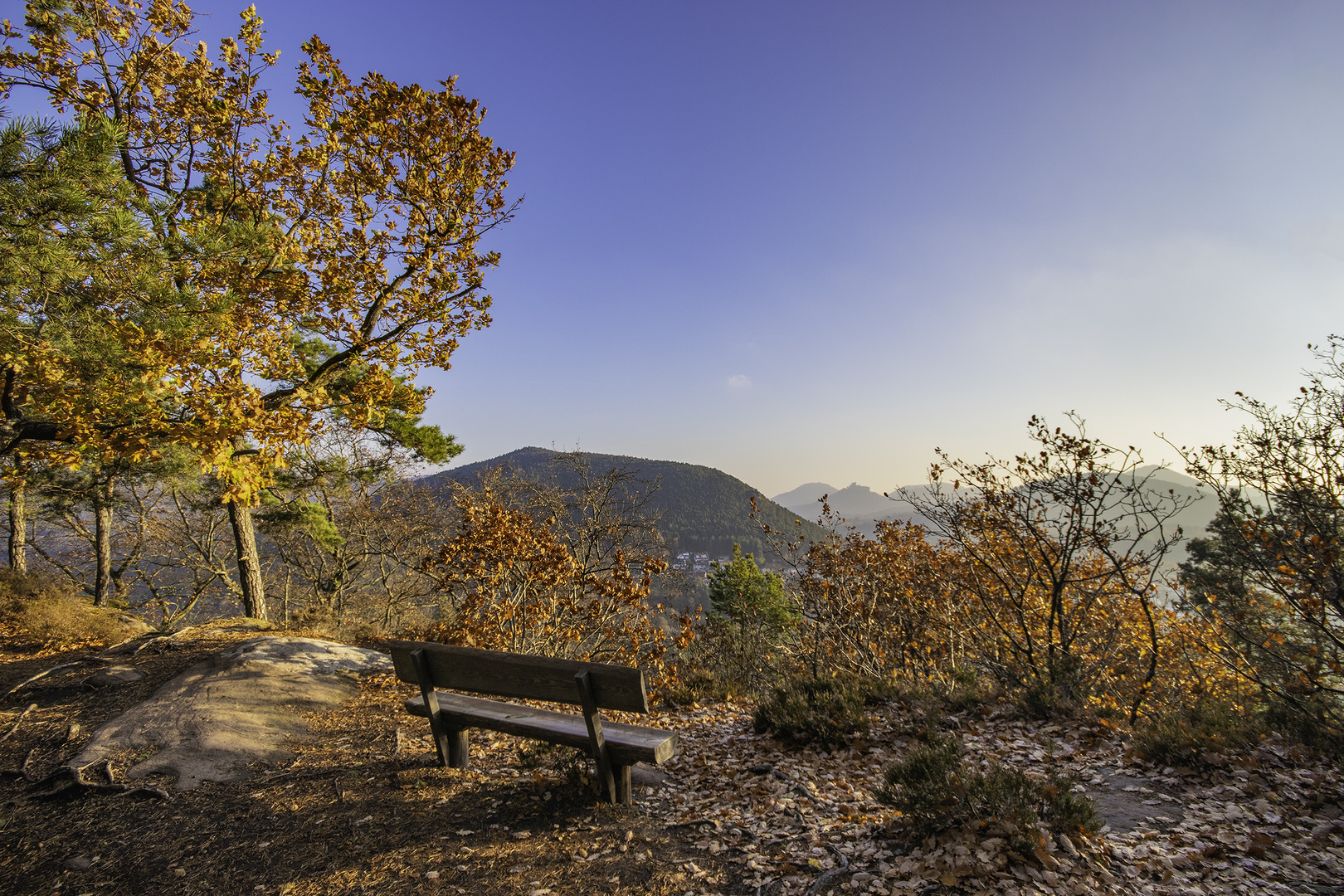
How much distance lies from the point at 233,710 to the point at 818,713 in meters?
5.67

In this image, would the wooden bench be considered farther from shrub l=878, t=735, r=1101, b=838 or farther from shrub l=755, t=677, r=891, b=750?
shrub l=755, t=677, r=891, b=750

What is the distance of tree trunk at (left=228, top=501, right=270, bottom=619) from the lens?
10.2 m

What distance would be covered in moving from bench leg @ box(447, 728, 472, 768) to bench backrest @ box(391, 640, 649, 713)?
0.60 meters

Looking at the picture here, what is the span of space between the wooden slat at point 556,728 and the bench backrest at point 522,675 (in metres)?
0.26

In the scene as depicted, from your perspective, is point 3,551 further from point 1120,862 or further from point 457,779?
point 1120,862

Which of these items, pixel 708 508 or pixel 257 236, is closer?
pixel 257 236

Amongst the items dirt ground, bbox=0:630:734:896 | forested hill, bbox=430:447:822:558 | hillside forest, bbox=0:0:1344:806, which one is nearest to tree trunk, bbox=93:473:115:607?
hillside forest, bbox=0:0:1344:806

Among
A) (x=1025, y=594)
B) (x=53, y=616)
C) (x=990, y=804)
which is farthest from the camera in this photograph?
(x=53, y=616)

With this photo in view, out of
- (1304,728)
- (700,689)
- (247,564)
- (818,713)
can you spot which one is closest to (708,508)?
(247,564)

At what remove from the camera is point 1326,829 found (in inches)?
122

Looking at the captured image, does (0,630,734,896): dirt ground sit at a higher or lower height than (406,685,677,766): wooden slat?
lower

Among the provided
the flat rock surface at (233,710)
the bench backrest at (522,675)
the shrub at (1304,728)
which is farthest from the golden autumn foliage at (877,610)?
the flat rock surface at (233,710)

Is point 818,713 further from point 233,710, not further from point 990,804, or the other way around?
point 233,710

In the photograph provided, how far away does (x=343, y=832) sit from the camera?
11.4ft
